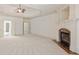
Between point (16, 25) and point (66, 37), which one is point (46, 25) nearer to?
point (16, 25)

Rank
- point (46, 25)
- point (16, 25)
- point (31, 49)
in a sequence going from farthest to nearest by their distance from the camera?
point (16, 25)
point (46, 25)
point (31, 49)

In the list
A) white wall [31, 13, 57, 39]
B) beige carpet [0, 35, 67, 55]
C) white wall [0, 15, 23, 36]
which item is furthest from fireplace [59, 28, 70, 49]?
white wall [0, 15, 23, 36]

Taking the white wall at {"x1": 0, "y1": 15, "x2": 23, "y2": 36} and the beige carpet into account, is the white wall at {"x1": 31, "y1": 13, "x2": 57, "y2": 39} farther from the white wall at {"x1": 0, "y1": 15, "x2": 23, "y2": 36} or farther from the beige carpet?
the beige carpet

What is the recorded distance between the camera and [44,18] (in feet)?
33.8

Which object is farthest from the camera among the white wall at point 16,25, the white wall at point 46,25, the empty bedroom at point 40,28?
the white wall at point 16,25

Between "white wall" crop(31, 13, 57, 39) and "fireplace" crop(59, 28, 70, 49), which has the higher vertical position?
"white wall" crop(31, 13, 57, 39)

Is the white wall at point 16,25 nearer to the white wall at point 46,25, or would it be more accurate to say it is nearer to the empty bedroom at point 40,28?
the empty bedroom at point 40,28

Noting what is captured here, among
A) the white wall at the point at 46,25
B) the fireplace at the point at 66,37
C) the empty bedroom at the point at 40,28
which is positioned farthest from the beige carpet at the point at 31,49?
the white wall at the point at 46,25

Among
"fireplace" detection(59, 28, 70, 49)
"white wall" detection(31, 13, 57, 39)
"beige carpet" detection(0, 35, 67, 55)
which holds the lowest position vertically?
"beige carpet" detection(0, 35, 67, 55)

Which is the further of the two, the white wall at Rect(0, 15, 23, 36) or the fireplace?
the white wall at Rect(0, 15, 23, 36)

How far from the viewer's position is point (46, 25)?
9.83 metres

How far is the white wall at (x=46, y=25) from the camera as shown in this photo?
8272mm

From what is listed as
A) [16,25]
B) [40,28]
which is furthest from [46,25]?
[16,25]

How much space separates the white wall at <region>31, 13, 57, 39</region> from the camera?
827cm
